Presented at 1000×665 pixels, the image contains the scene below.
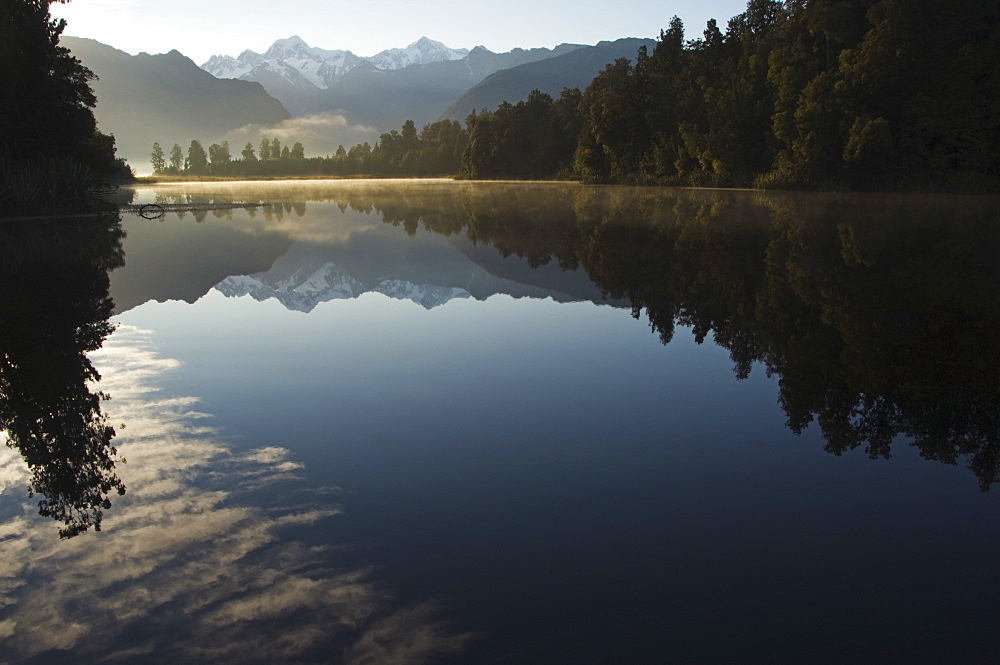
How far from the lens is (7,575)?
5387 millimetres

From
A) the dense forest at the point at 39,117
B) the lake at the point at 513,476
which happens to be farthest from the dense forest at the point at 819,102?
the dense forest at the point at 39,117

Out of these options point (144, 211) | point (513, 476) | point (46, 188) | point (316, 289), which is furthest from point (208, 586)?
point (144, 211)

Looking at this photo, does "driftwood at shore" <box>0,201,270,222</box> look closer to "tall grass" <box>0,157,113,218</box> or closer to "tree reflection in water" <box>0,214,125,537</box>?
"tall grass" <box>0,157,113,218</box>

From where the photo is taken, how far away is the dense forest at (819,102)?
5225cm

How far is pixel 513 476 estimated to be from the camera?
273 inches

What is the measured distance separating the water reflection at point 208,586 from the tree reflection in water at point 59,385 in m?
0.34

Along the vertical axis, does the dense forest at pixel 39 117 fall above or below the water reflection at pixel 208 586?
above

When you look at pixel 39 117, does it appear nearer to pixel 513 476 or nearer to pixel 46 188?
pixel 46 188

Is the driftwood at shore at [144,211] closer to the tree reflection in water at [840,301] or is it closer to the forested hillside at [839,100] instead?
the tree reflection in water at [840,301]

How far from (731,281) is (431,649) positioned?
1533 cm

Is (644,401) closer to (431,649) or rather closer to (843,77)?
(431,649)

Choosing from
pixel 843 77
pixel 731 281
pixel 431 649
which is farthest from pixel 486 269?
pixel 843 77

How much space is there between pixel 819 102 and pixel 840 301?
47242 millimetres

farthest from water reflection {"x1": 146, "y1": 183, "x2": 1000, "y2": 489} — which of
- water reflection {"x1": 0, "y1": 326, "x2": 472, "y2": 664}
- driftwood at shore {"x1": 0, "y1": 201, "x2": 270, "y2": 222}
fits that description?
driftwood at shore {"x1": 0, "y1": 201, "x2": 270, "y2": 222}
